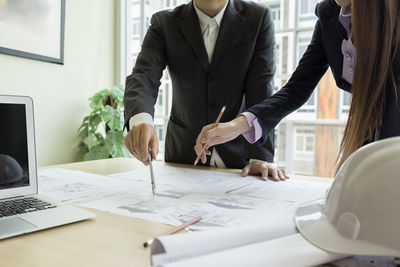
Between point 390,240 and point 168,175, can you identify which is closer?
point 390,240

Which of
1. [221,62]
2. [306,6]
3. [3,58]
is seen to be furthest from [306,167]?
[3,58]

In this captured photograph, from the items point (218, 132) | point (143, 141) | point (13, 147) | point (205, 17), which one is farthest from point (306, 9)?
point (13, 147)

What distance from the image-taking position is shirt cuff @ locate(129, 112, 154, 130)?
1.18 meters

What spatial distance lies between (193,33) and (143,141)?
632mm

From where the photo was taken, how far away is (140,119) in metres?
1.19

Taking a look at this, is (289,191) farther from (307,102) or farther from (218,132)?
(307,102)

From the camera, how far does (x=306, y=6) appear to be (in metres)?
3.06

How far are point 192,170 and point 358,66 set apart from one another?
73 centimetres

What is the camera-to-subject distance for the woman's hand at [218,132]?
1.12 m

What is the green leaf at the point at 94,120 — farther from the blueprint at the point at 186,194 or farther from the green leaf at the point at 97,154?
the blueprint at the point at 186,194

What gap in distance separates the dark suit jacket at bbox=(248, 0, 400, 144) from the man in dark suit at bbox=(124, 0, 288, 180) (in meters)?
0.17

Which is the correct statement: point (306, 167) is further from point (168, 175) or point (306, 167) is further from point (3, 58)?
point (3, 58)

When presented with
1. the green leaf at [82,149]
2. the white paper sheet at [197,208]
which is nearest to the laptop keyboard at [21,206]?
the white paper sheet at [197,208]

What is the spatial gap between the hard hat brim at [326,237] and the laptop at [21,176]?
0.45 metres
